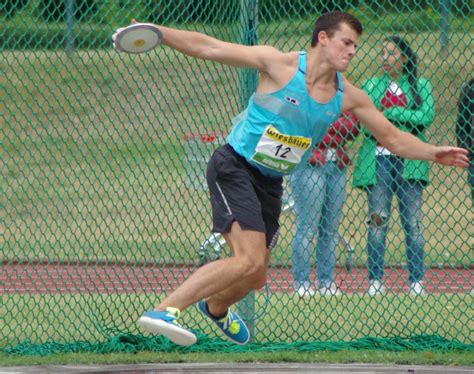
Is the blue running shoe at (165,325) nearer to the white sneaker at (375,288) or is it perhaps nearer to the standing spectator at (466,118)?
the white sneaker at (375,288)

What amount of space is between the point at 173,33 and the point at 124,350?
2375 mm

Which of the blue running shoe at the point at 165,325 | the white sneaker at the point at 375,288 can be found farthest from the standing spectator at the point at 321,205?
the blue running shoe at the point at 165,325

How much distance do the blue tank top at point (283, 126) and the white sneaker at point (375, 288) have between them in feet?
6.16

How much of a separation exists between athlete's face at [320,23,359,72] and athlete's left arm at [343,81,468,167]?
24 cm

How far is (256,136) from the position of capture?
6.20 meters

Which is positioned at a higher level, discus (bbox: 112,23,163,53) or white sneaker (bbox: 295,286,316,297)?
discus (bbox: 112,23,163,53)

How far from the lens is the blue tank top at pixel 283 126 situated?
616cm

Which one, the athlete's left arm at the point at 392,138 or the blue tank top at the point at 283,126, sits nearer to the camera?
the blue tank top at the point at 283,126

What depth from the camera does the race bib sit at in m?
6.15

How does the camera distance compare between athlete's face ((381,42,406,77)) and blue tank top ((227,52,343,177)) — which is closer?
blue tank top ((227,52,343,177))

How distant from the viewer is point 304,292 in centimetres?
780

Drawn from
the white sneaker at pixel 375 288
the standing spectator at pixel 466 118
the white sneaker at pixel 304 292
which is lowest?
the white sneaker at pixel 304 292

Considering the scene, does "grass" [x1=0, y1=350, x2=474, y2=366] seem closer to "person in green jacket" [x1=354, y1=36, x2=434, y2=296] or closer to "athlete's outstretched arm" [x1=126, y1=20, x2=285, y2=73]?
"person in green jacket" [x1=354, y1=36, x2=434, y2=296]

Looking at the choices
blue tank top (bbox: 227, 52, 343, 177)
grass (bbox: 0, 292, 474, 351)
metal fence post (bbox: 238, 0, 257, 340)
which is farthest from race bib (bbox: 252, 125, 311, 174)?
grass (bbox: 0, 292, 474, 351)
